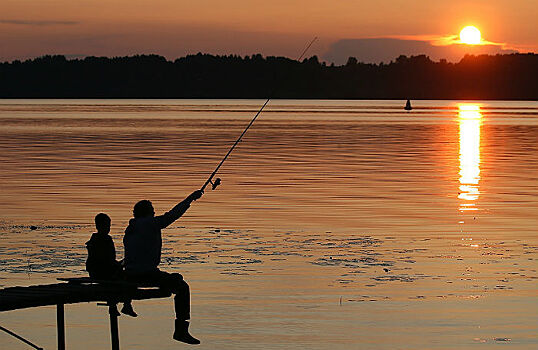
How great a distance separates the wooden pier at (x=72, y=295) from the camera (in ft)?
34.8

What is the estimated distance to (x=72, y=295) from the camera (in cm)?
1085

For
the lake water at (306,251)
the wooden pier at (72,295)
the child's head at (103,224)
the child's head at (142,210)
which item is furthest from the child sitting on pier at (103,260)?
the lake water at (306,251)

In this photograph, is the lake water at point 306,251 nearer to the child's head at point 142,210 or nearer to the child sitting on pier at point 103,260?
the child sitting on pier at point 103,260

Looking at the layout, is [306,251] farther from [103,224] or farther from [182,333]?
[103,224]

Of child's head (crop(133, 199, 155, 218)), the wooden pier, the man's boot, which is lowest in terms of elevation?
the man's boot

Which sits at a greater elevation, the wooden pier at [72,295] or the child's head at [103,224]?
the child's head at [103,224]

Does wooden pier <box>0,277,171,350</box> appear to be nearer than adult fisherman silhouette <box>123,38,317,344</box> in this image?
Yes

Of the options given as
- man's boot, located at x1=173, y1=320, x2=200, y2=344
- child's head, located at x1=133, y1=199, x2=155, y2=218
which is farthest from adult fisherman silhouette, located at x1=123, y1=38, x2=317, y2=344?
man's boot, located at x1=173, y1=320, x2=200, y2=344

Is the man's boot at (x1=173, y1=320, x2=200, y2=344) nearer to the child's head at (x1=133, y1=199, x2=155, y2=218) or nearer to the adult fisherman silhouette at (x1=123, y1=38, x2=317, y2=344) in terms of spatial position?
the adult fisherman silhouette at (x1=123, y1=38, x2=317, y2=344)

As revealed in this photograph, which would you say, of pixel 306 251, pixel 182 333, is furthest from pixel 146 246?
pixel 306 251

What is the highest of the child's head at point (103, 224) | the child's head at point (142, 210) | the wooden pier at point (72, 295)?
the child's head at point (142, 210)

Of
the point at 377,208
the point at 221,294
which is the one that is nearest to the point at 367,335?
the point at 221,294

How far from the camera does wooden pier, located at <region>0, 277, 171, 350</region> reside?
10602 mm

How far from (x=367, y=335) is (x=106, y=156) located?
35.2 meters
